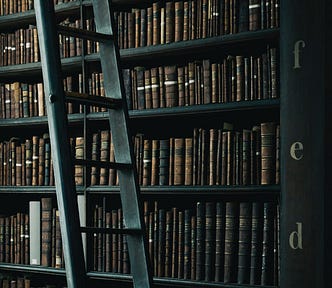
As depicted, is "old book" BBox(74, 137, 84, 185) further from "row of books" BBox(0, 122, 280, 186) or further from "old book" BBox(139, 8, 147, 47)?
"old book" BBox(139, 8, 147, 47)

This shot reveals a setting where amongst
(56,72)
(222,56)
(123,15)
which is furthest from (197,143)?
(56,72)

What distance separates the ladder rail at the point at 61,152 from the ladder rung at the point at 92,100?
0.20ft

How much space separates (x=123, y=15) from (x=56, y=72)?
1071 mm

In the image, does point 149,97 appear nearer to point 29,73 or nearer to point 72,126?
point 72,126

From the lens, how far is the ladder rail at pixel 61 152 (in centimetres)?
220

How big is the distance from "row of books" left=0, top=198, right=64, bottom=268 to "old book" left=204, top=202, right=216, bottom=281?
764 millimetres

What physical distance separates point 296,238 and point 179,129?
37.3 inches

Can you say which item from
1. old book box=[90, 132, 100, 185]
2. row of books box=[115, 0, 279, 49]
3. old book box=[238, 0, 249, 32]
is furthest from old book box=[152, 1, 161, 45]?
old book box=[90, 132, 100, 185]

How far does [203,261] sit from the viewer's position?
9.96 ft

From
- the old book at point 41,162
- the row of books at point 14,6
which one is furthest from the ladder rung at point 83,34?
the row of books at point 14,6

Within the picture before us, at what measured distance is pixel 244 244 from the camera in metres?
2.93

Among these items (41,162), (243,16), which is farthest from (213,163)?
(41,162)

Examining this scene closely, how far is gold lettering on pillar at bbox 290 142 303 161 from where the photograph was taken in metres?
2.65

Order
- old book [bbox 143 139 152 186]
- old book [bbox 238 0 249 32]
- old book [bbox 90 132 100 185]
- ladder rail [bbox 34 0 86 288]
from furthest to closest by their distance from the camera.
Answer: old book [bbox 90 132 100 185] → old book [bbox 143 139 152 186] → old book [bbox 238 0 249 32] → ladder rail [bbox 34 0 86 288]
